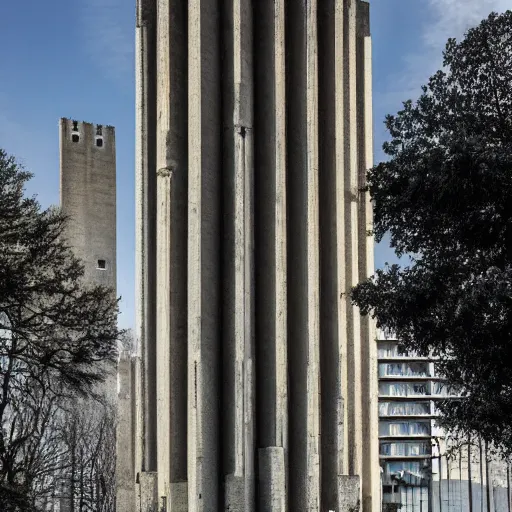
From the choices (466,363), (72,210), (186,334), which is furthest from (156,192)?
(72,210)

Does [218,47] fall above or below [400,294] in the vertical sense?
above

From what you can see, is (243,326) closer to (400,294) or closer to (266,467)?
(266,467)

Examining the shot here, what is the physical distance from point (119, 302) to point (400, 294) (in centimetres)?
295

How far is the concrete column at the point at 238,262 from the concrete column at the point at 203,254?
4 centimetres

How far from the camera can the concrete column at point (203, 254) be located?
3496 millimetres

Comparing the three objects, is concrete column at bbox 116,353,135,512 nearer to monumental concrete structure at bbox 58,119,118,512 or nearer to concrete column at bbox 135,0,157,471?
concrete column at bbox 135,0,157,471

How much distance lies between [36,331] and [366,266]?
3538 mm

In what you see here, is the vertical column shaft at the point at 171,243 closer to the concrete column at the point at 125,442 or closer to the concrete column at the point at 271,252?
the concrete column at the point at 271,252

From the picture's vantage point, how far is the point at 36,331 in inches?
289

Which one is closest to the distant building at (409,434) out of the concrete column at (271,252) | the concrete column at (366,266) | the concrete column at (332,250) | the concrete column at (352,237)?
the concrete column at (366,266)

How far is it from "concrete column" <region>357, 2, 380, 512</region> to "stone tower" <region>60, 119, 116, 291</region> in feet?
11.9

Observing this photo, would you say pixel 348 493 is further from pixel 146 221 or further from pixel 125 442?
pixel 146 221

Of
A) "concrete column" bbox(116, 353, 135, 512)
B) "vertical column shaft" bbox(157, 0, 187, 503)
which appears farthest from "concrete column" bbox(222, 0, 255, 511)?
"concrete column" bbox(116, 353, 135, 512)

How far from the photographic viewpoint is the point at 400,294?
615 cm
